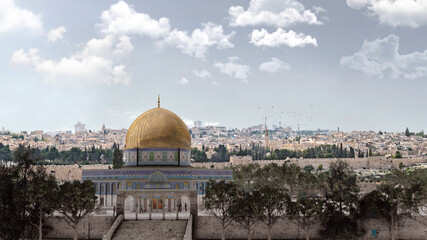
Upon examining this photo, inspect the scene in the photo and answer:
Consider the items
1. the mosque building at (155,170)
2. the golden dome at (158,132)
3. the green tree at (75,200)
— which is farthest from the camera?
the golden dome at (158,132)

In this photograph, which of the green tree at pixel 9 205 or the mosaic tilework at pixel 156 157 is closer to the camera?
the green tree at pixel 9 205

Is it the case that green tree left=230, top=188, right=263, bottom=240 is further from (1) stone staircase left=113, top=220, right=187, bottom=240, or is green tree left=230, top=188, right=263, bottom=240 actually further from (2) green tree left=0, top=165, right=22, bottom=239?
(2) green tree left=0, top=165, right=22, bottom=239

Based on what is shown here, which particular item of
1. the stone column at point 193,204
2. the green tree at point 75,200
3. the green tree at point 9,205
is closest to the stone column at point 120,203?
the green tree at point 75,200

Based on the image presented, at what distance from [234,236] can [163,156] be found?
10.4 meters

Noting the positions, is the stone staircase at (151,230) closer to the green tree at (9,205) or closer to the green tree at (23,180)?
the green tree at (23,180)

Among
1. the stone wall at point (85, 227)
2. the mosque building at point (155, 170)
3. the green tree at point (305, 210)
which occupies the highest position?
the mosque building at point (155, 170)

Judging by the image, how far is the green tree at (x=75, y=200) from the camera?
24.0 m

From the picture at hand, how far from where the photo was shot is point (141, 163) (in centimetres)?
3447

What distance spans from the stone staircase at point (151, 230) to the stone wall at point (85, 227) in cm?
113

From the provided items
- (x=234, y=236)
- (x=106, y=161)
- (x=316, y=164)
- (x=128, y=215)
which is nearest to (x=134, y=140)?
(x=128, y=215)

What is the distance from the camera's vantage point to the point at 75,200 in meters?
24.0

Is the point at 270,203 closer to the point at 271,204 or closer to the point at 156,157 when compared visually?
the point at 271,204

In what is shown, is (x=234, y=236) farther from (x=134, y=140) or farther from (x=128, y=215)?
(x=134, y=140)

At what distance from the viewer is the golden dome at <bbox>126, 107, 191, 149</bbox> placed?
3462 cm
